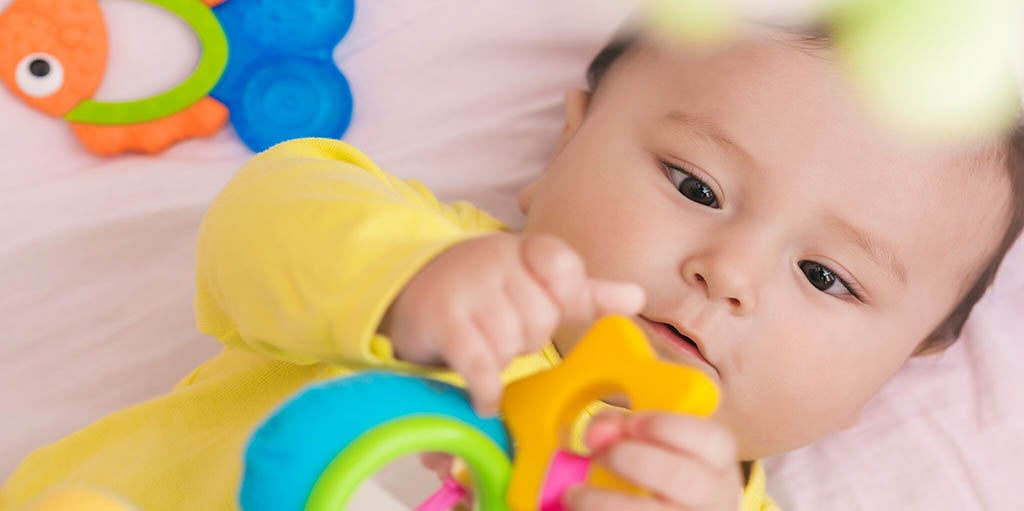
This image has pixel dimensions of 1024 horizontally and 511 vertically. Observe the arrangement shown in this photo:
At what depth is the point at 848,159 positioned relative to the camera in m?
0.96

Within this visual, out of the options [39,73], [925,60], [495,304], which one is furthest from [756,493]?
[39,73]

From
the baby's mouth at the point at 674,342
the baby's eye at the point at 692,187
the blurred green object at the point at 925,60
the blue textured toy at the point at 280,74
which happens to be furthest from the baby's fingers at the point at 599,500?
the blue textured toy at the point at 280,74

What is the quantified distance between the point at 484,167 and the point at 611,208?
16.2 inches

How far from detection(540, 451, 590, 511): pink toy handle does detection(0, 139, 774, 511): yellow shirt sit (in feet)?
0.37

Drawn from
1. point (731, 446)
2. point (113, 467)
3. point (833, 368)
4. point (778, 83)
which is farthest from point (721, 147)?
point (113, 467)

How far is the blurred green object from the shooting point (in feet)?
3.30

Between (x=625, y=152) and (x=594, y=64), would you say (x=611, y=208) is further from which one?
(x=594, y=64)

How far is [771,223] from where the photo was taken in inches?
36.7

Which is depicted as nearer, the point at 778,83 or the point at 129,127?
the point at 778,83

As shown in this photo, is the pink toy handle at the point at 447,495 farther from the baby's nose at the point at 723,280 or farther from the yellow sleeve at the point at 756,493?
the yellow sleeve at the point at 756,493

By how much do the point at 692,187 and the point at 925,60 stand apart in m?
0.29

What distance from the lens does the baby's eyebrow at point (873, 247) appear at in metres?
0.96

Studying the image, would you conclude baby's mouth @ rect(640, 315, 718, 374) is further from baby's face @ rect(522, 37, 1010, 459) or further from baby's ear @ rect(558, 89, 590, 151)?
baby's ear @ rect(558, 89, 590, 151)

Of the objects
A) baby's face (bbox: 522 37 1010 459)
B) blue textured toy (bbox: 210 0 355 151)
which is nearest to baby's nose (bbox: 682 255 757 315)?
baby's face (bbox: 522 37 1010 459)
